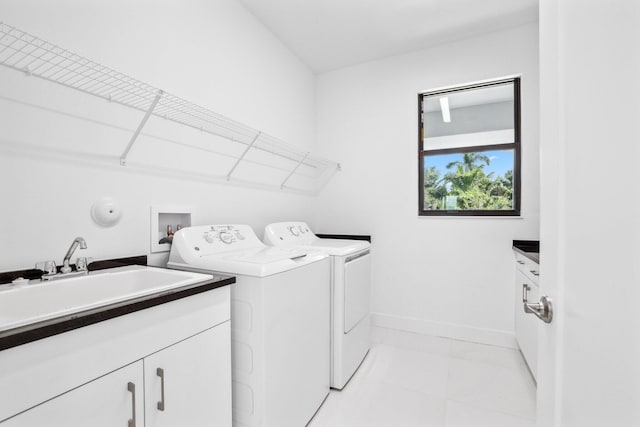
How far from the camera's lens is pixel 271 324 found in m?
1.38

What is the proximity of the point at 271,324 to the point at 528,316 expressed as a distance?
1855mm

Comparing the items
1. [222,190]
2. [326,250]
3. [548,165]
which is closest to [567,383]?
[548,165]

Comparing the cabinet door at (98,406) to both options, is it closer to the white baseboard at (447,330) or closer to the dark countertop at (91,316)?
the dark countertop at (91,316)

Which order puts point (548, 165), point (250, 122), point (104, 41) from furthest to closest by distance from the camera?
point (250, 122) → point (104, 41) → point (548, 165)

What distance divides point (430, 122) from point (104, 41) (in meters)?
2.75

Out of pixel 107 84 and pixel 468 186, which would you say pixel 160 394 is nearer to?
pixel 107 84

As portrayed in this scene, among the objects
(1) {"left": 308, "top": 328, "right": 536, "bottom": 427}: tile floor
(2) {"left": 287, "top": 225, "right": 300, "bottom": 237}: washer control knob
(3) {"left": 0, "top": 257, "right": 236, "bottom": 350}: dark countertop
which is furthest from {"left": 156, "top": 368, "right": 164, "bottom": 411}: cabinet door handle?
(2) {"left": 287, "top": 225, "right": 300, "bottom": 237}: washer control knob

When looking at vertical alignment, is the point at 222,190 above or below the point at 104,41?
below

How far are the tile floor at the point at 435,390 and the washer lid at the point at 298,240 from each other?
3.13 ft

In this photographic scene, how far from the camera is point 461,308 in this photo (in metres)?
2.80

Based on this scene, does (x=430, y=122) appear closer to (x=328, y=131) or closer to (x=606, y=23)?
(x=328, y=131)

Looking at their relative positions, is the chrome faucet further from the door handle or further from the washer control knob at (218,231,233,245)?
the door handle

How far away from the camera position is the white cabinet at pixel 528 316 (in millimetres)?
1877

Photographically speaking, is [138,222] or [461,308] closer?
[138,222]
